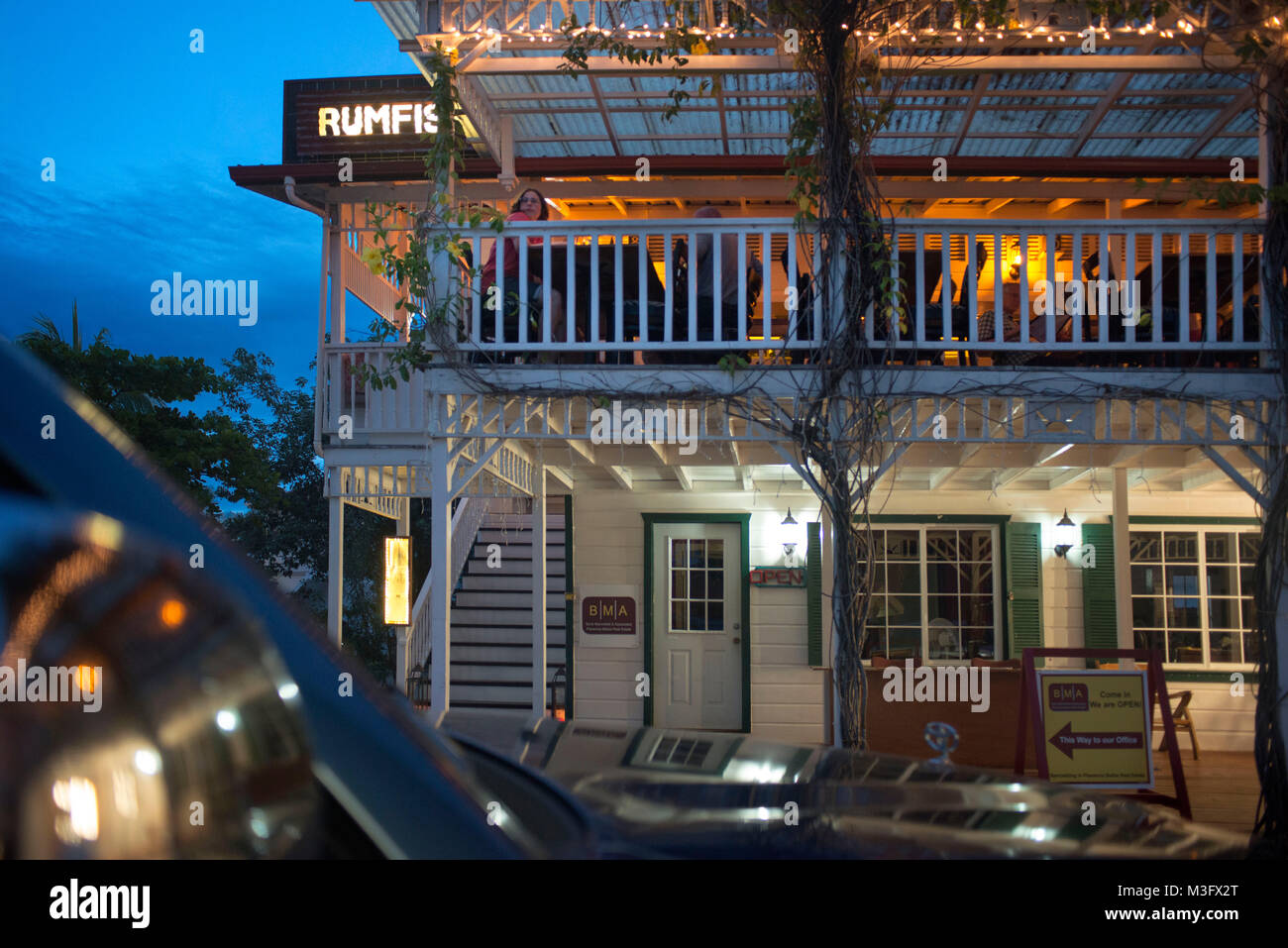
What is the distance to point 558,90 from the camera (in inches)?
360

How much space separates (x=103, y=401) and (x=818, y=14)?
32.1 feet

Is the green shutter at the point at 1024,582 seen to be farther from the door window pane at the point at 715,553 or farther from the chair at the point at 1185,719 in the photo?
the door window pane at the point at 715,553

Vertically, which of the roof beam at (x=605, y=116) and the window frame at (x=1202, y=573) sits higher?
the roof beam at (x=605, y=116)

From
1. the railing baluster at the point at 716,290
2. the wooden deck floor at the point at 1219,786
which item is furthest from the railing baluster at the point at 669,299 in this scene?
the wooden deck floor at the point at 1219,786

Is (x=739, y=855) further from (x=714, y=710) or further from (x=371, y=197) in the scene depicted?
(x=371, y=197)

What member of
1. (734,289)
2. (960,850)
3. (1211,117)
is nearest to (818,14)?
(734,289)

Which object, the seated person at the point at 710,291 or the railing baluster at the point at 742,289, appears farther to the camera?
the seated person at the point at 710,291

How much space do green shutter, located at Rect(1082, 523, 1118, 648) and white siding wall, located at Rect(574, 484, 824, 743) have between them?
11.1 feet

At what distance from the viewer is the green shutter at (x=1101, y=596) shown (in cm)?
1123

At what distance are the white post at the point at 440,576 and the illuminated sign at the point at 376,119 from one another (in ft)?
21.7

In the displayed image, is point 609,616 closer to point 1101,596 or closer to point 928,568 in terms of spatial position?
point 928,568

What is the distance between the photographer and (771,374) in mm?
6812

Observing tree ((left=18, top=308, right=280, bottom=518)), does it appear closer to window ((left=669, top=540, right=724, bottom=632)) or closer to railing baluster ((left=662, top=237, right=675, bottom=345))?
window ((left=669, top=540, right=724, bottom=632))
